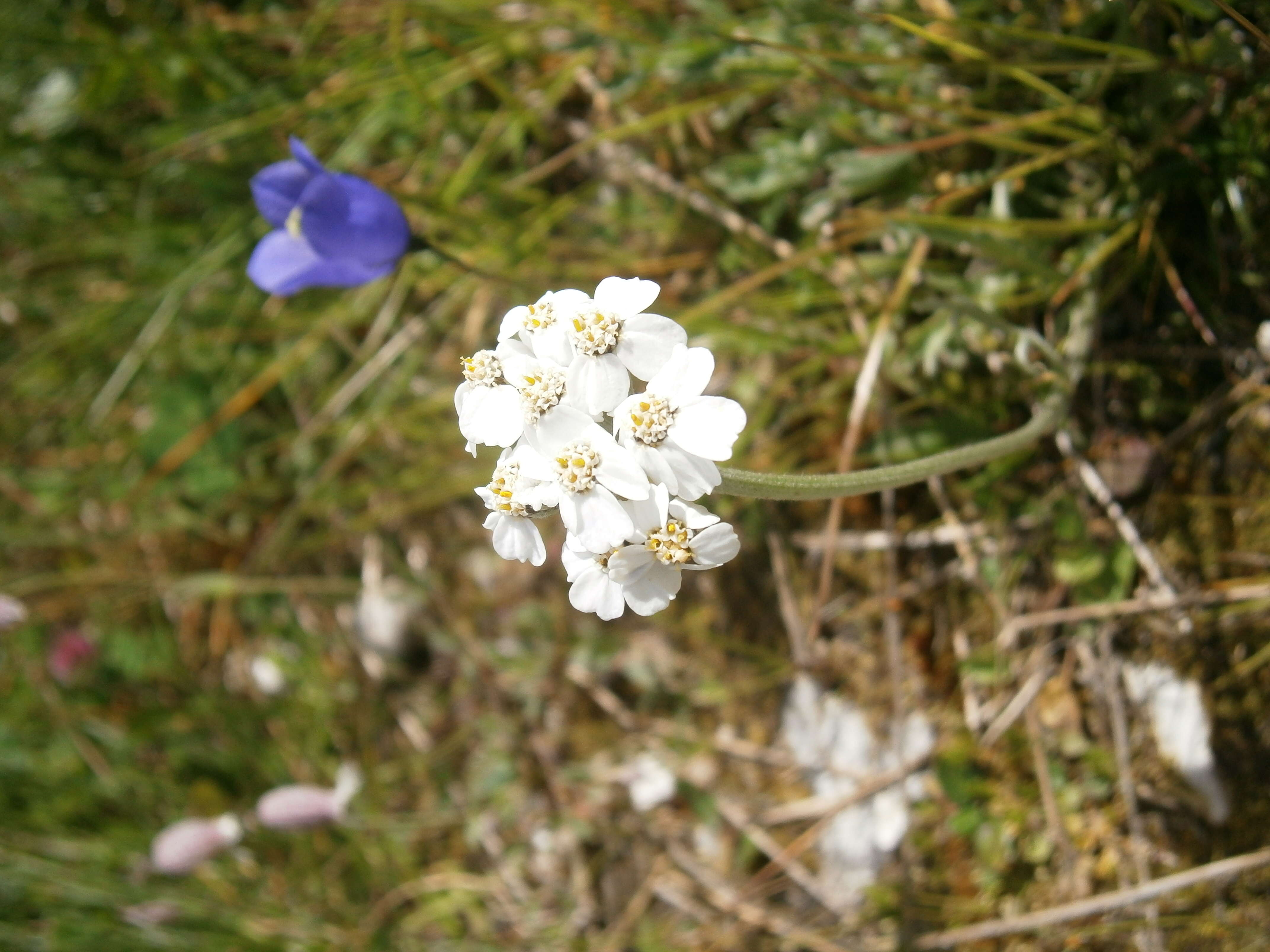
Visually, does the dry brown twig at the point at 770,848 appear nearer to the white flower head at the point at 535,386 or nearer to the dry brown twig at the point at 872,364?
the dry brown twig at the point at 872,364

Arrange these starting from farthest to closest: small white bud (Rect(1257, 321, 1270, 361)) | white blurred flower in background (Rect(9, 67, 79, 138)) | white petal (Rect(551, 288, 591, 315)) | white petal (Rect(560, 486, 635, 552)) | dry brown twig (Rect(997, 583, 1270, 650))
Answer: white blurred flower in background (Rect(9, 67, 79, 138))
dry brown twig (Rect(997, 583, 1270, 650))
small white bud (Rect(1257, 321, 1270, 361))
white petal (Rect(551, 288, 591, 315))
white petal (Rect(560, 486, 635, 552))

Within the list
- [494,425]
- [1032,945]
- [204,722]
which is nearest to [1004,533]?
[1032,945]

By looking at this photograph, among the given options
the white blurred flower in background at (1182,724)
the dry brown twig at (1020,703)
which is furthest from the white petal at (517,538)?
the white blurred flower in background at (1182,724)

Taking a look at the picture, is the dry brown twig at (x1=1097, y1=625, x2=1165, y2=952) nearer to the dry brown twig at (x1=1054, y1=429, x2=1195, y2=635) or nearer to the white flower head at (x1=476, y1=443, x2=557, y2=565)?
the dry brown twig at (x1=1054, y1=429, x2=1195, y2=635)

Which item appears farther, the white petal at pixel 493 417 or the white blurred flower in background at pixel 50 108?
the white blurred flower in background at pixel 50 108

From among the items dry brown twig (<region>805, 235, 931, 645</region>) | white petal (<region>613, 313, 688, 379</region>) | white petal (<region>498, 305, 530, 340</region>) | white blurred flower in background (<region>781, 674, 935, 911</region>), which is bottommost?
white blurred flower in background (<region>781, 674, 935, 911</region>)

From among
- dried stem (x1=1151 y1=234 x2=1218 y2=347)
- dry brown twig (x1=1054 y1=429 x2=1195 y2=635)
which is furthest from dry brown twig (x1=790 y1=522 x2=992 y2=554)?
dried stem (x1=1151 y1=234 x2=1218 y2=347)

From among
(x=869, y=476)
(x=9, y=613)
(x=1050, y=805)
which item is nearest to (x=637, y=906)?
(x=1050, y=805)
